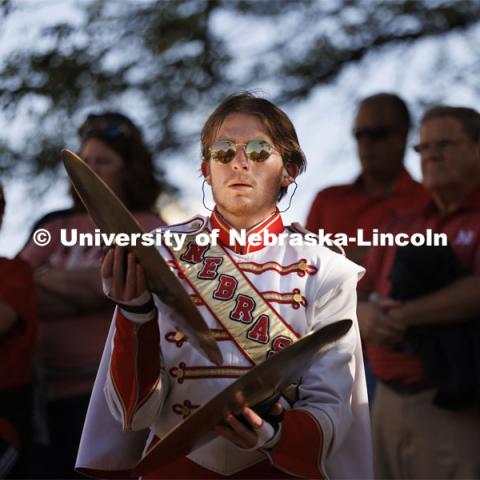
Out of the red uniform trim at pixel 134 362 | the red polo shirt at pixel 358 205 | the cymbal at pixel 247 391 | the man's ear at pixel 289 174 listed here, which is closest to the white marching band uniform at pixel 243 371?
the red uniform trim at pixel 134 362

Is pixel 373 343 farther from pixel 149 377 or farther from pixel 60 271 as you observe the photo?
pixel 149 377

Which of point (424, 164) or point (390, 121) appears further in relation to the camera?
point (390, 121)

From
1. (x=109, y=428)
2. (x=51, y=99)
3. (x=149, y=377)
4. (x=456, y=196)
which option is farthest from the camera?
(x=51, y=99)

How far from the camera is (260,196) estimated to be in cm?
329

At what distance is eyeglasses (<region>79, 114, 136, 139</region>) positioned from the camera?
17.0 ft

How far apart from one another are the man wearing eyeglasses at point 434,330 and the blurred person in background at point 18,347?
4.64ft

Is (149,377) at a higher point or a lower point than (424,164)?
lower

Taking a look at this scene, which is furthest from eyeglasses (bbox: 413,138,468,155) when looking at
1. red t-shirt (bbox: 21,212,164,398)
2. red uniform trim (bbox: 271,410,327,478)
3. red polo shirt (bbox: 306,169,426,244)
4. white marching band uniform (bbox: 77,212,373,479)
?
red uniform trim (bbox: 271,410,327,478)

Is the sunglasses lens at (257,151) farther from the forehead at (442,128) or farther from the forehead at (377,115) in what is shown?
the forehead at (377,115)

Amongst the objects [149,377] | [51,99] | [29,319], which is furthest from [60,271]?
[149,377]

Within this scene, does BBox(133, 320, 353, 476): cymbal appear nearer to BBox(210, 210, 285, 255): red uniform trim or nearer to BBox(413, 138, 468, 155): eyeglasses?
BBox(210, 210, 285, 255): red uniform trim

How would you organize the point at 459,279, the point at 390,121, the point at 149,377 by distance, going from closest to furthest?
the point at 149,377
the point at 459,279
the point at 390,121

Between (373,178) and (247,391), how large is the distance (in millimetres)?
3014

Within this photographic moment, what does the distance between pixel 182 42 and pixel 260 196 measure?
9.94 ft
